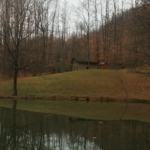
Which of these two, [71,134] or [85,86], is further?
[85,86]

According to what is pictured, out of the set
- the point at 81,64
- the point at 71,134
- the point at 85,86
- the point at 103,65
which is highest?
the point at 81,64

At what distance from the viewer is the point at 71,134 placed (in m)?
12.0

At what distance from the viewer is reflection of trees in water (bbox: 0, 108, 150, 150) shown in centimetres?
993

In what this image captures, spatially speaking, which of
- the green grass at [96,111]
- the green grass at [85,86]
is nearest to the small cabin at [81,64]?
the green grass at [85,86]

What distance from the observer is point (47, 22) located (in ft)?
176

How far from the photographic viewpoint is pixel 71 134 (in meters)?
12.0

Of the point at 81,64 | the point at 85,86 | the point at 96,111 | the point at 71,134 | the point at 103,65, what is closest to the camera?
the point at 71,134

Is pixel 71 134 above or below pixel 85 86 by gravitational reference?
below

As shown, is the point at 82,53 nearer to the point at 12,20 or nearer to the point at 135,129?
the point at 12,20

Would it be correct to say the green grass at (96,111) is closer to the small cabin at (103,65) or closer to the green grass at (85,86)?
the green grass at (85,86)

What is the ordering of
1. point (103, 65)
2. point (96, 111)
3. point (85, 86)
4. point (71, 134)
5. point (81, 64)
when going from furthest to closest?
point (103, 65), point (81, 64), point (85, 86), point (96, 111), point (71, 134)

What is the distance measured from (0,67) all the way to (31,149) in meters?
40.7

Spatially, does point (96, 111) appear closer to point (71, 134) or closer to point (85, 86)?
point (71, 134)

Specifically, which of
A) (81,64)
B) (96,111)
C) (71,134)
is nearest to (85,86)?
(96,111)
